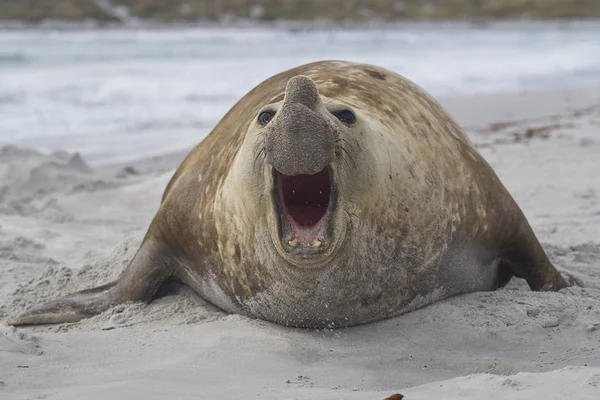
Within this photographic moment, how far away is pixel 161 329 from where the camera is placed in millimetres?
3910

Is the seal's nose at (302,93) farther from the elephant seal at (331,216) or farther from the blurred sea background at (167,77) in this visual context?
the blurred sea background at (167,77)

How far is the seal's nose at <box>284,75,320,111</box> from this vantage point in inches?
122

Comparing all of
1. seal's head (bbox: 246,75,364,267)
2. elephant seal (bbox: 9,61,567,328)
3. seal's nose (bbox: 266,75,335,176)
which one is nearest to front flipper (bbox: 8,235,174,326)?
elephant seal (bbox: 9,61,567,328)

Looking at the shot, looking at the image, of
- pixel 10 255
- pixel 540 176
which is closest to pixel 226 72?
pixel 540 176

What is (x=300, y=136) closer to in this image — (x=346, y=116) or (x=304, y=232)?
(x=304, y=232)

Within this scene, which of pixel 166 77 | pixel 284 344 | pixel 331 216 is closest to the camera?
pixel 331 216

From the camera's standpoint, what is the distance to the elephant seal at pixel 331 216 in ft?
10.6

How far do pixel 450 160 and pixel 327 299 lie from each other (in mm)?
992

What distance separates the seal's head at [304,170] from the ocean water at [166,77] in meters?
6.67

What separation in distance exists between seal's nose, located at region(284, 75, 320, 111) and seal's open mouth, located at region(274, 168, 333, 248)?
0.24 metres

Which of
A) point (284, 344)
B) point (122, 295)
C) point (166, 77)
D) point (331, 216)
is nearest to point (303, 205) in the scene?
point (331, 216)

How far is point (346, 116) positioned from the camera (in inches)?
136

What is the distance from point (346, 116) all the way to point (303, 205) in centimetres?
38

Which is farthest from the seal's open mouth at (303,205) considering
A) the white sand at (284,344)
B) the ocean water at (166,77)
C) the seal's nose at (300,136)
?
the ocean water at (166,77)
